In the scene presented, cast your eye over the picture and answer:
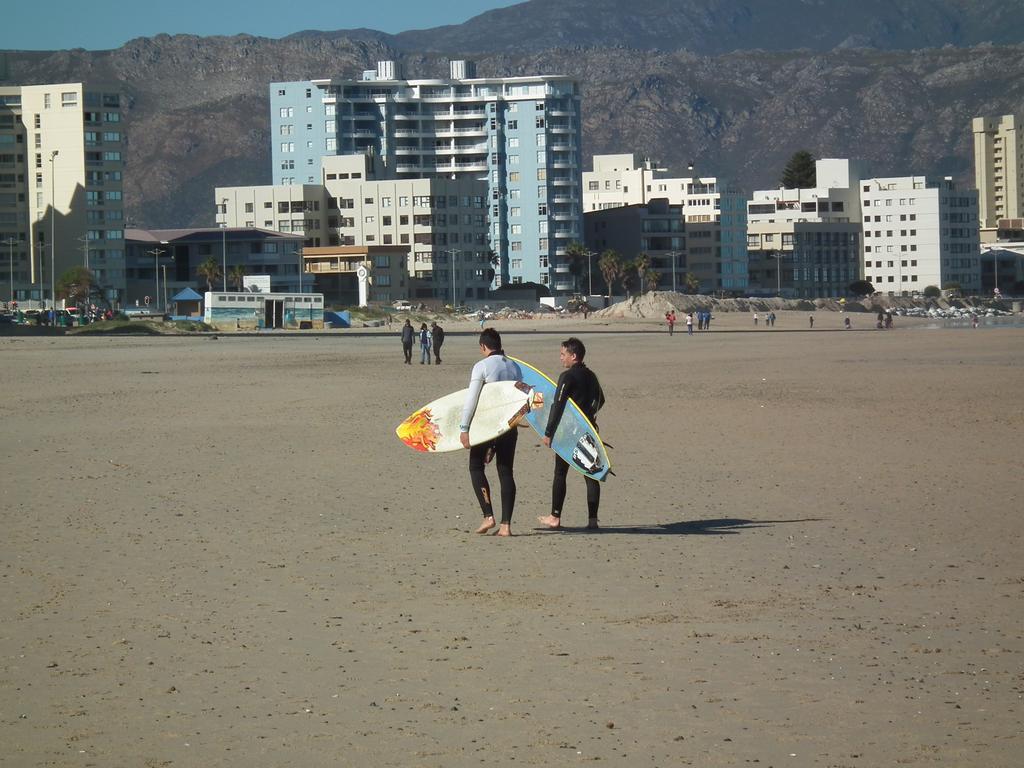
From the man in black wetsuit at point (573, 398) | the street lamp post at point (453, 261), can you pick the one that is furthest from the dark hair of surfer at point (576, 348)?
the street lamp post at point (453, 261)

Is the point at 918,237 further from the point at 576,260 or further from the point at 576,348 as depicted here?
the point at 576,348

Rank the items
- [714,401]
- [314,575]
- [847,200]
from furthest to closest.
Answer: [847,200]
[714,401]
[314,575]

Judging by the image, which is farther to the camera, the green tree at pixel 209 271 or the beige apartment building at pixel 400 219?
the beige apartment building at pixel 400 219

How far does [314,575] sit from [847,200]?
181212 mm

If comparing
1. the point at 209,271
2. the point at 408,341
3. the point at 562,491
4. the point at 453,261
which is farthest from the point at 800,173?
the point at 562,491

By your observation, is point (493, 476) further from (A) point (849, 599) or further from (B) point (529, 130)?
(B) point (529, 130)

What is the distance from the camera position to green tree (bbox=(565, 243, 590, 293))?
15362 centimetres

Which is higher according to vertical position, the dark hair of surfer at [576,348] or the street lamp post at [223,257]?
the street lamp post at [223,257]

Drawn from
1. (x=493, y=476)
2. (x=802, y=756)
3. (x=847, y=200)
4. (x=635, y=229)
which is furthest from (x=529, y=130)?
(x=802, y=756)

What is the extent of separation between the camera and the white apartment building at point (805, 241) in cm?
17350

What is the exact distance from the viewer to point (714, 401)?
2859 centimetres

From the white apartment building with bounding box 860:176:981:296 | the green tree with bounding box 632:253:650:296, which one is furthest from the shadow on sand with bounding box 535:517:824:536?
the white apartment building with bounding box 860:176:981:296

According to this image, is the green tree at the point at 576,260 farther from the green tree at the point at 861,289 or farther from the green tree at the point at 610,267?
the green tree at the point at 861,289

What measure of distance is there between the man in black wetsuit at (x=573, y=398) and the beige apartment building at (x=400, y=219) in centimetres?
12697
